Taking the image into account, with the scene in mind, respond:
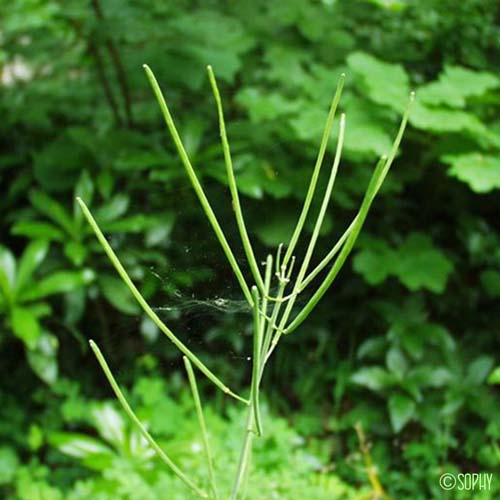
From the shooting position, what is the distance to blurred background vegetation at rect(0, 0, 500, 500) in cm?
183

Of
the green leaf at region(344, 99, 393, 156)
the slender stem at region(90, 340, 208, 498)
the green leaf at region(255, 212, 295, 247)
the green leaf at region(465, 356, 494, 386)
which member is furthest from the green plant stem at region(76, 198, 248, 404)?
the green leaf at region(465, 356, 494, 386)

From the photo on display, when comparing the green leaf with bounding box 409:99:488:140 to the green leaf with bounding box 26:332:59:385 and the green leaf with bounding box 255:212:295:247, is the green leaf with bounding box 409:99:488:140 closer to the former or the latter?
the green leaf with bounding box 255:212:295:247

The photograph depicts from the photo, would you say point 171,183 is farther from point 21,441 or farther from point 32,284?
point 21,441

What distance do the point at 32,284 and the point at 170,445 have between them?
0.61 meters

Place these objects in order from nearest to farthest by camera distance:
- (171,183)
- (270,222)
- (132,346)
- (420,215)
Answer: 1. (270,222)
2. (171,183)
3. (132,346)
4. (420,215)

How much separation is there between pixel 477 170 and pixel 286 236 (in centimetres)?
59

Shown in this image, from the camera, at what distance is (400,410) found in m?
1.90

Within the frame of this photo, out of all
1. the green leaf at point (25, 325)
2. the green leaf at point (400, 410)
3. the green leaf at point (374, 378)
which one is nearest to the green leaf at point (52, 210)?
the green leaf at point (25, 325)

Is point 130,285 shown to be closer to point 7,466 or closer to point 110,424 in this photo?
point 110,424

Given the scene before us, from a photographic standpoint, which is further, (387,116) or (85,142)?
(85,142)

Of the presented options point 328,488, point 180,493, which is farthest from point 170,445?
point 328,488

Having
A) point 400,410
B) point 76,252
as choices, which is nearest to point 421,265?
point 400,410

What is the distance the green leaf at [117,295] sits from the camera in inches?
78.0

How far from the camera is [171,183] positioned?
2064 millimetres
